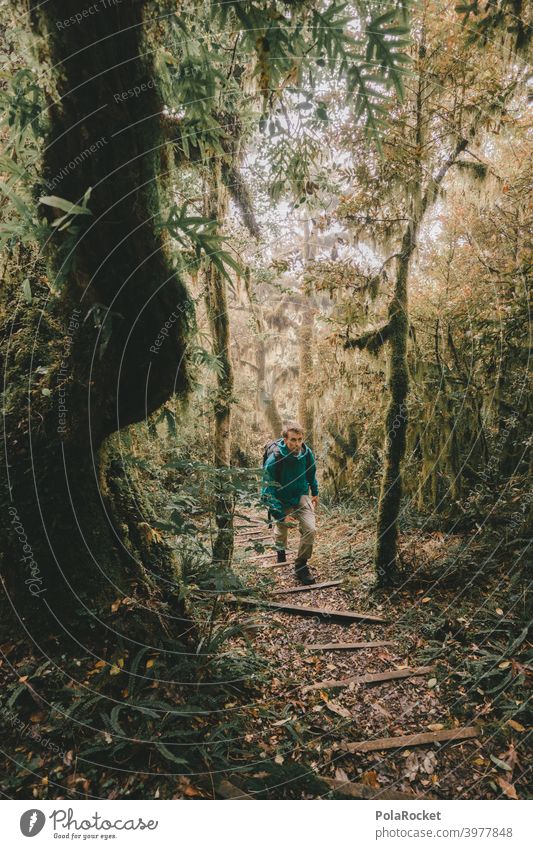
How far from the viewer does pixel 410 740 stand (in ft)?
10.4

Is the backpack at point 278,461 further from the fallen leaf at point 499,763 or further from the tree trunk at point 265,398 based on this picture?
the tree trunk at point 265,398

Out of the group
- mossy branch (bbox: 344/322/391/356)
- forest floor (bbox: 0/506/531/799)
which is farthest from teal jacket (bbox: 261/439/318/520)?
forest floor (bbox: 0/506/531/799)

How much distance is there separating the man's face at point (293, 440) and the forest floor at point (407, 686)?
2162 millimetres

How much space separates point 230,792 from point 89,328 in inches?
134

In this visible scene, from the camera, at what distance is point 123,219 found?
2.70 meters

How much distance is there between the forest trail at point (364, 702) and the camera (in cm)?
288

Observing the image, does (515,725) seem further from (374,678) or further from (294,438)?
(294,438)

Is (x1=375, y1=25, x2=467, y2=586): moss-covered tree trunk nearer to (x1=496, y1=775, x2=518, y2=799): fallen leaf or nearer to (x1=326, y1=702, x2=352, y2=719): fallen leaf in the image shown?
(x1=326, y1=702, x2=352, y2=719): fallen leaf

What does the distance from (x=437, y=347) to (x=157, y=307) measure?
524 cm

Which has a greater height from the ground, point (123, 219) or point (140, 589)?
point (123, 219)

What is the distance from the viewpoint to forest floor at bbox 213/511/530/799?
288cm

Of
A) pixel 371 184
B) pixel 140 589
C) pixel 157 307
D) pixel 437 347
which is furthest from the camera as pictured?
pixel 437 347
